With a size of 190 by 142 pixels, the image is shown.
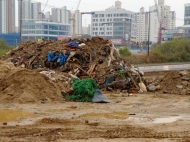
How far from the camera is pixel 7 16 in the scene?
559 ft

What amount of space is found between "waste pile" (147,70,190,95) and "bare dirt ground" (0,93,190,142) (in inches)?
164

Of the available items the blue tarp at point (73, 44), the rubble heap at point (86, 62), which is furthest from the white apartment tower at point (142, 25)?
the blue tarp at point (73, 44)

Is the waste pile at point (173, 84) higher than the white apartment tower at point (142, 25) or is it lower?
lower

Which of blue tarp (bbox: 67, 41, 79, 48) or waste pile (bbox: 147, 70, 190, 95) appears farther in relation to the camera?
blue tarp (bbox: 67, 41, 79, 48)

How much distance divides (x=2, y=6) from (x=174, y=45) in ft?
381

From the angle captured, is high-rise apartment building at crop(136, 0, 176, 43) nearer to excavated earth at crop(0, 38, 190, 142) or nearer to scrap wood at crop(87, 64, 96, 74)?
scrap wood at crop(87, 64, 96, 74)

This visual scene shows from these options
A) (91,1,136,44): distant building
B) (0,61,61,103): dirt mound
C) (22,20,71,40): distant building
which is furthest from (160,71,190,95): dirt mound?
(91,1,136,44): distant building

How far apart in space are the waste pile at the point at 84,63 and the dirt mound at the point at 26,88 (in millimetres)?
2394

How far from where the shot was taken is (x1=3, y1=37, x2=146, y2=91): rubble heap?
73.3 ft

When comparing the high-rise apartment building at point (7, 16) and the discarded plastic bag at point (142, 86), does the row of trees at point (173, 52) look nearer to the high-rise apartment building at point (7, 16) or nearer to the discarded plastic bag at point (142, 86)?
the discarded plastic bag at point (142, 86)

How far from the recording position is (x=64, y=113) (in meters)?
14.1

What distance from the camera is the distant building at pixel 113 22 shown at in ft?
518

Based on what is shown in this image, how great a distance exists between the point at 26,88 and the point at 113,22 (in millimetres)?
141783

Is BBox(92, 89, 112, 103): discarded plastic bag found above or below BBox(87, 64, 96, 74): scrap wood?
below
